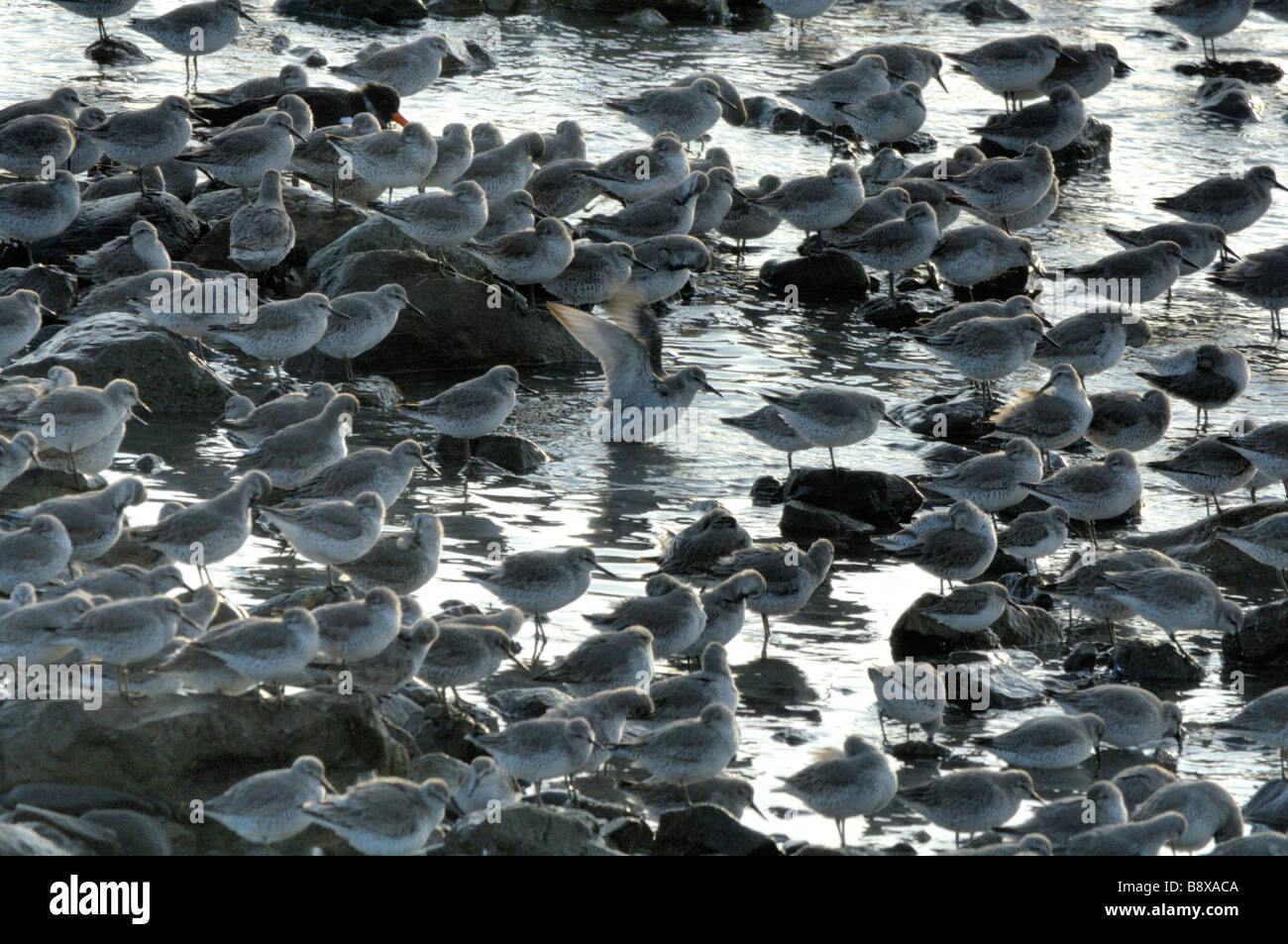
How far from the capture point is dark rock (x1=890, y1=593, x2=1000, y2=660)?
9.98 meters

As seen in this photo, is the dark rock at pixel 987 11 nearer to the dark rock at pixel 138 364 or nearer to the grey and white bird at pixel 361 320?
the grey and white bird at pixel 361 320

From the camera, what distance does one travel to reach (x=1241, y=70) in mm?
24234

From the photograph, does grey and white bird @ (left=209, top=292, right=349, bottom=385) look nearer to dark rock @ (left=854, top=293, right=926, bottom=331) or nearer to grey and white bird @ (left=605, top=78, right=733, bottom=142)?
dark rock @ (left=854, top=293, right=926, bottom=331)

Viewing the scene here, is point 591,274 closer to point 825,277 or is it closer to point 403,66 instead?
point 825,277

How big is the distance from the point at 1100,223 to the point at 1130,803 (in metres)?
11.5

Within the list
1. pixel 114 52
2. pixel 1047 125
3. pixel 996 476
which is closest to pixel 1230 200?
pixel 1047 125

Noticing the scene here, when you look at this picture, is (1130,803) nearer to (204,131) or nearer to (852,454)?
(852,454)

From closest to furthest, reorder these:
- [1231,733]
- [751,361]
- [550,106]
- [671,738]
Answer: [671,738] < [1231,733] < [751,361] < [550,106]

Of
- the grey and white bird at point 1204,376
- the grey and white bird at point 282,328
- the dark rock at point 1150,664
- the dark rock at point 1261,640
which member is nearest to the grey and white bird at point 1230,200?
the grey and white bird at point 1204,376

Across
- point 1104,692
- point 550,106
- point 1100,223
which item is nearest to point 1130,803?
point 1104,692

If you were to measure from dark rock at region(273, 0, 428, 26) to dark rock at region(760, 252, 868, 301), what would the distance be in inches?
406

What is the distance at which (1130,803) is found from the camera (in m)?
8.45

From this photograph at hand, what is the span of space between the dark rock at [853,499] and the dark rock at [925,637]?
1633mm

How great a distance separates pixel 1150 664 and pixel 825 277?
7.33m
